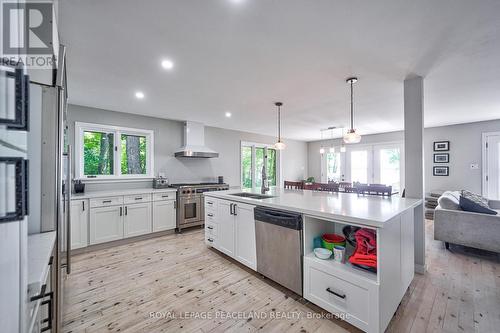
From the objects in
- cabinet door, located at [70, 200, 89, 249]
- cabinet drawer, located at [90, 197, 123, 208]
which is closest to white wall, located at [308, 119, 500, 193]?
cabinet drawer, located at [90, 197, 123, 208]

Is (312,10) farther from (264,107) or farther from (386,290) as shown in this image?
(264,107)

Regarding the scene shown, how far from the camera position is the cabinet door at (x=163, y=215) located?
3996 mm

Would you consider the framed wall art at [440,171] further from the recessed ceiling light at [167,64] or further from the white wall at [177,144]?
the recessed ceiling light at [167,64]

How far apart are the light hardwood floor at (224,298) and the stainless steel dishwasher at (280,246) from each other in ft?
0.60

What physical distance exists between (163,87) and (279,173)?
17.0 feet

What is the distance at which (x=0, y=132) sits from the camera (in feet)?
1.70

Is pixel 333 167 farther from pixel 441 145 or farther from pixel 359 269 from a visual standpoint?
pixel 359 269

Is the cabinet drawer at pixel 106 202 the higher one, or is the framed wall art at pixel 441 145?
the framed wall art at pixel 441 145

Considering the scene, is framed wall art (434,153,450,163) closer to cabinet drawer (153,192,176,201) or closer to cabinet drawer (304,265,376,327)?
cabinet drawer (304,265,376,327)

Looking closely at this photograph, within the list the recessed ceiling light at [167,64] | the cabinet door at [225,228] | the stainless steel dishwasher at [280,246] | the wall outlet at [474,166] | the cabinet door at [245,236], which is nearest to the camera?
the stainless steel dishwasher at [280,246]

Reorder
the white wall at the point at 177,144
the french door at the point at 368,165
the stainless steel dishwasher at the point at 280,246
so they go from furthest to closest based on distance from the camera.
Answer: the french door at the point at 368,165
the white wall at the point at 177,144
the stainless steel dishwasher at the point at 280,246

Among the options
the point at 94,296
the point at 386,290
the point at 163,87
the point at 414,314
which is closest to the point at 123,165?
the point at 163,87

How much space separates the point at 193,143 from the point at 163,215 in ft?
5.79

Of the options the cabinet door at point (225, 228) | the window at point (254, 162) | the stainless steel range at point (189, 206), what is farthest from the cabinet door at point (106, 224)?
the window at point (254, 162)
